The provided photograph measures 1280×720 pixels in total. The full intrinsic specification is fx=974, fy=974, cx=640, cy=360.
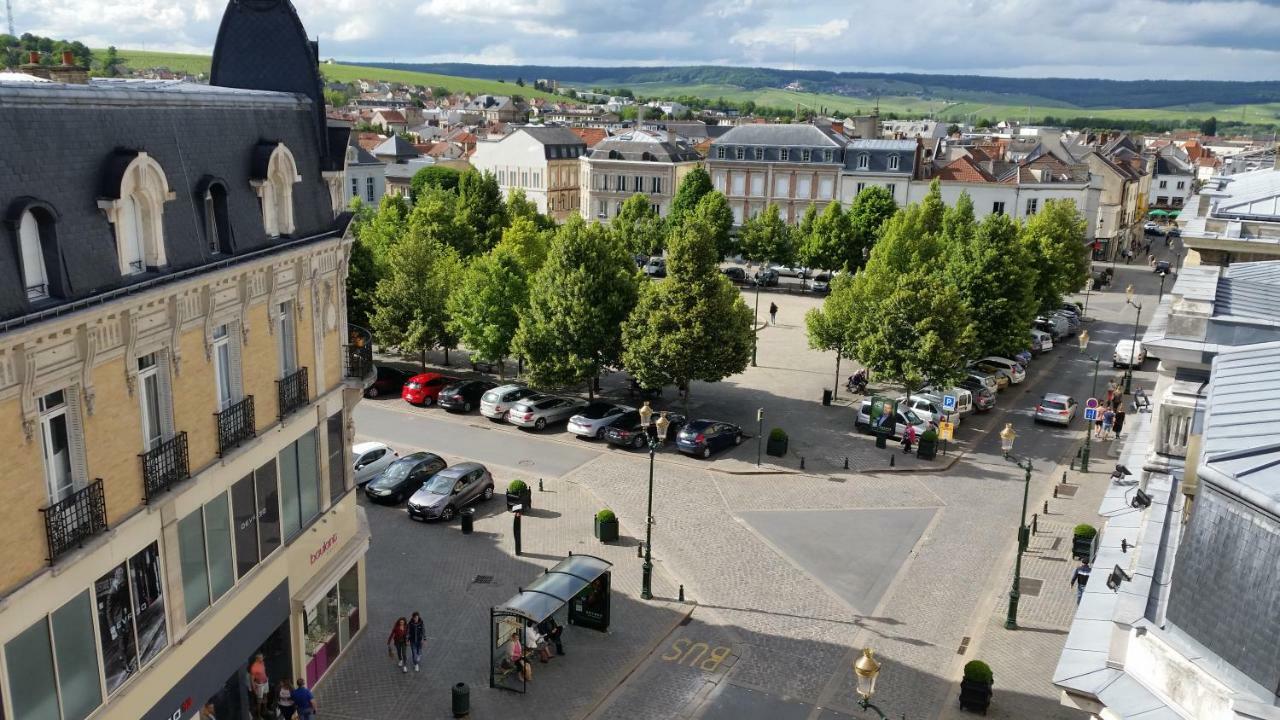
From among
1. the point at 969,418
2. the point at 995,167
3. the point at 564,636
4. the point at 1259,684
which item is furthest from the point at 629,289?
the point at 995,167

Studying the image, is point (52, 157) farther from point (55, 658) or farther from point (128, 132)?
point (55, 658)

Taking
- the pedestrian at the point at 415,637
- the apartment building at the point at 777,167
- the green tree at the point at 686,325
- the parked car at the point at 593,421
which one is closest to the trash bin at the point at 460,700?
the pedestrian at the point at 415,637

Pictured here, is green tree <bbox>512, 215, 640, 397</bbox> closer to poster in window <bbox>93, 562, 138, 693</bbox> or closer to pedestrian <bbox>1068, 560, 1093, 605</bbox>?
pedestrian <bbox>1068, 560, 1093, 605</bbox>

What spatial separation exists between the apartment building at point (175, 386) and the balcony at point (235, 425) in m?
0.04

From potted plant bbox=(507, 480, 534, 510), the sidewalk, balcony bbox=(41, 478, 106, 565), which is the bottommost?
the sidewalk

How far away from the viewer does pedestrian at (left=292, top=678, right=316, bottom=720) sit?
744 inches

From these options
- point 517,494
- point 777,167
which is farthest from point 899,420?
point 777,167

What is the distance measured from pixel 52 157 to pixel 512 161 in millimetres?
80639

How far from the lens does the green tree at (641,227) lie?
73.4 m

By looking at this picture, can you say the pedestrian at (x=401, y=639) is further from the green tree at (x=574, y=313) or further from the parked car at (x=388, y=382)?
the parked car at (x=388, y=382)

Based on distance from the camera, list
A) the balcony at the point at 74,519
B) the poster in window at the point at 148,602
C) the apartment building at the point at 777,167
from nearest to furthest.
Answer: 1. the balcony at the point at 74,519
2. the poster in window at the point at 148,602
3. the apartment building at the point at 777,167

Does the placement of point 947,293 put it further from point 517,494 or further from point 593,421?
point 517,494

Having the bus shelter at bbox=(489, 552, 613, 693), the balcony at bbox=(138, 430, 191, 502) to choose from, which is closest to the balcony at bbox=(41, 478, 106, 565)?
the balcony at bbox=(138, 430, 191, 502)

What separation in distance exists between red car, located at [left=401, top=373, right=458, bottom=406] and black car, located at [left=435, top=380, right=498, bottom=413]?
48 cm
